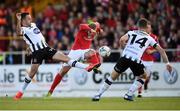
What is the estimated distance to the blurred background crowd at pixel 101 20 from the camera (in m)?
26.0

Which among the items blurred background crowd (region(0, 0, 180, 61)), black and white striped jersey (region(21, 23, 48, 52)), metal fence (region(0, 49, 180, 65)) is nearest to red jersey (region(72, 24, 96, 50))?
black and white striped jersey (region(21, 23, 48, 52))

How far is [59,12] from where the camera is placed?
2956 centimetres

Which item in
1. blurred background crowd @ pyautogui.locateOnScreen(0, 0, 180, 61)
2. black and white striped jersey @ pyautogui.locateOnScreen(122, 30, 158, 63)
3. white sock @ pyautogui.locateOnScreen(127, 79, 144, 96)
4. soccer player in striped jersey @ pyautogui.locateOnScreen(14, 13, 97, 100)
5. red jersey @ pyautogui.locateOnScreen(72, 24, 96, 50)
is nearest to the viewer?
black and white striped jersey @ pyautogui.locateOnScreen(122, 30, 158, 63)

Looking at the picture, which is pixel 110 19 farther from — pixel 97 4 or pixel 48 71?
pixel 48 71

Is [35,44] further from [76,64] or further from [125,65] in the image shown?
[125,65]

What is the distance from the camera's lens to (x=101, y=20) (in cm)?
2733

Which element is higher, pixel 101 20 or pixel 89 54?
pixel 101 20

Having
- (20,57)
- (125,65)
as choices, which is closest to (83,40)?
(125,65)

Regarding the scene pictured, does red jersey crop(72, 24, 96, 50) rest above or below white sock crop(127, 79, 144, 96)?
above

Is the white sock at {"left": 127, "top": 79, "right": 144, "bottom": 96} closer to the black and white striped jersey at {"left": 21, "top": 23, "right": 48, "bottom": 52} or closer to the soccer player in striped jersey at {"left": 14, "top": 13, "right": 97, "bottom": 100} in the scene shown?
the soccer player in striped jersey at {"left": 14, "top": 13, "right": 97, "bottom": 100}

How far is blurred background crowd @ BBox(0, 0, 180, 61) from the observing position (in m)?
26.0

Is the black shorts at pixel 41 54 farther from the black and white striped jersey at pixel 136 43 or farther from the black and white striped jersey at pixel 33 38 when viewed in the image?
the black and white striped jersey at pixel 136 43

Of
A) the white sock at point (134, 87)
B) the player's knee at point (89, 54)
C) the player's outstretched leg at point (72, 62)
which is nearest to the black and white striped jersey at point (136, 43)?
the white sock at point (134, 87)

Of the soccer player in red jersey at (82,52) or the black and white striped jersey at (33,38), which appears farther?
the soccer player in red jersey at (82,52)
